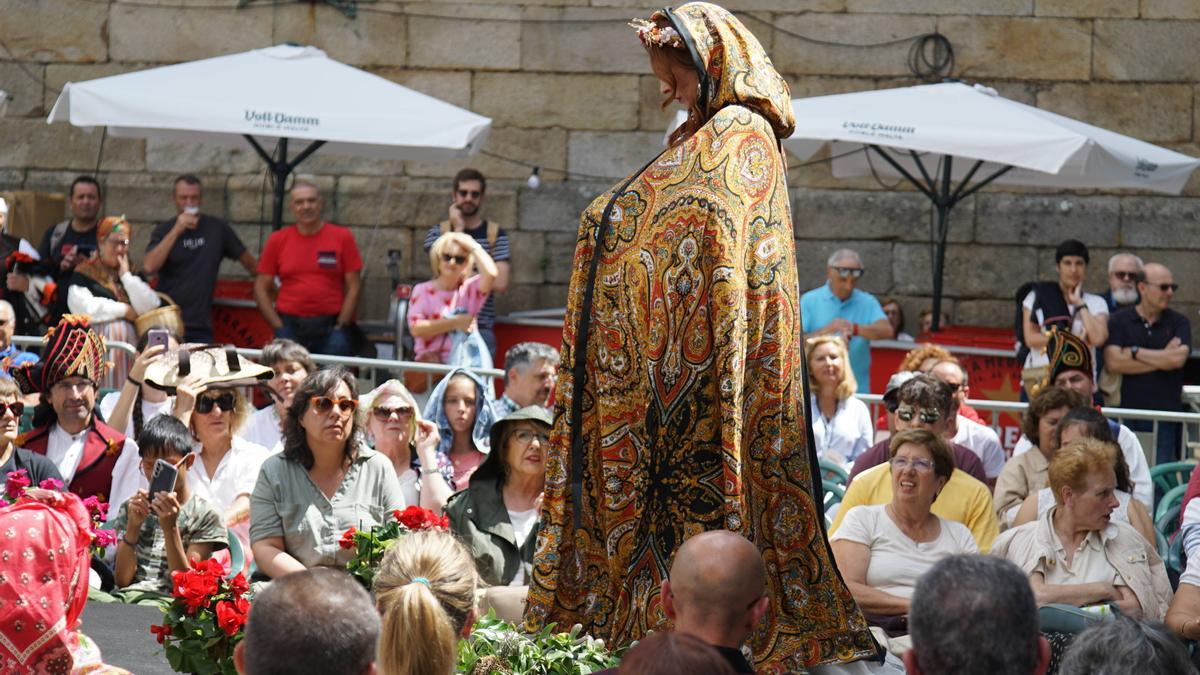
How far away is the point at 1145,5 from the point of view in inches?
479

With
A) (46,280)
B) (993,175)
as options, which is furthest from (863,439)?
(46,280)

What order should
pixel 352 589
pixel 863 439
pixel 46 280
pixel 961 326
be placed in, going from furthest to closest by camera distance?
pixel 961 326
pixel 46 280
pixel 863 439
pixel 352 589

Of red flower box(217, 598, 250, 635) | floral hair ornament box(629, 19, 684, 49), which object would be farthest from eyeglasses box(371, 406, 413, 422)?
floral hair ornament box(629, 19, 684, 49)

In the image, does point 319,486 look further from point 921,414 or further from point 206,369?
point 921,414

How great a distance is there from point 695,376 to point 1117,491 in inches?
116

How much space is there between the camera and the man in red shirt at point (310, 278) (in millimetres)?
11102

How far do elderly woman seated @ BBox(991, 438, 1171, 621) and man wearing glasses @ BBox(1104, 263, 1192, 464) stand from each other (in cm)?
388

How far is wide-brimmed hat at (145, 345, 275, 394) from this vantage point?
7.35 meters

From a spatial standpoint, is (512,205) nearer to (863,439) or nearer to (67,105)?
(67,105)

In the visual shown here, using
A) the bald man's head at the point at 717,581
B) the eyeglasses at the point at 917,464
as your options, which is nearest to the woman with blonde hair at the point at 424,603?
the bald man's head at the point at 717,581

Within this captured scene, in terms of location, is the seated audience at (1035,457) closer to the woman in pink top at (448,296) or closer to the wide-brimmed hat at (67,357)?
the woman in pink top at (448,296)

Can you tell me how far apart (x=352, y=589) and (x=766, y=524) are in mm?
1593

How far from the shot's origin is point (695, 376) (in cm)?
423

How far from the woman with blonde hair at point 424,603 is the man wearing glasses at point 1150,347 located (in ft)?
20.9
